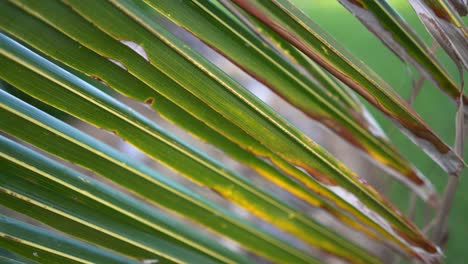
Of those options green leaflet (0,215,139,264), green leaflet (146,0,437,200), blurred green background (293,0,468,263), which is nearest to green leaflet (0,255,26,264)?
green leaflet (0,215,139,264)

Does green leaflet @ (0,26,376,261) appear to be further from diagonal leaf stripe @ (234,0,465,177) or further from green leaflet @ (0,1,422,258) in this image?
diagonal leaf stripe @ (234,0,465,177)

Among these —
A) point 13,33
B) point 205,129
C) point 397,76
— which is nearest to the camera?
point 13,33

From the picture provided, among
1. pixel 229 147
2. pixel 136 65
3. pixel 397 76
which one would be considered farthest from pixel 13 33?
pixel 397 76

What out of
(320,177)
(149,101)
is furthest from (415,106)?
(149,101)

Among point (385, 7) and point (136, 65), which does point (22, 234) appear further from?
point (385, 7)

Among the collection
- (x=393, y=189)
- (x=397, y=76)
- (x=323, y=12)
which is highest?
(x=323, y=12)

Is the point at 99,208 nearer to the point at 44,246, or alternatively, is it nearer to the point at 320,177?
the point at 44,246

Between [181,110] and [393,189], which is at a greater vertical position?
[393,189]

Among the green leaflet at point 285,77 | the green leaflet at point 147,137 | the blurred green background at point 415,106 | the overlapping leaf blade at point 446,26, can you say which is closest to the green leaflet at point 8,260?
the green leaflet at point 147,137
